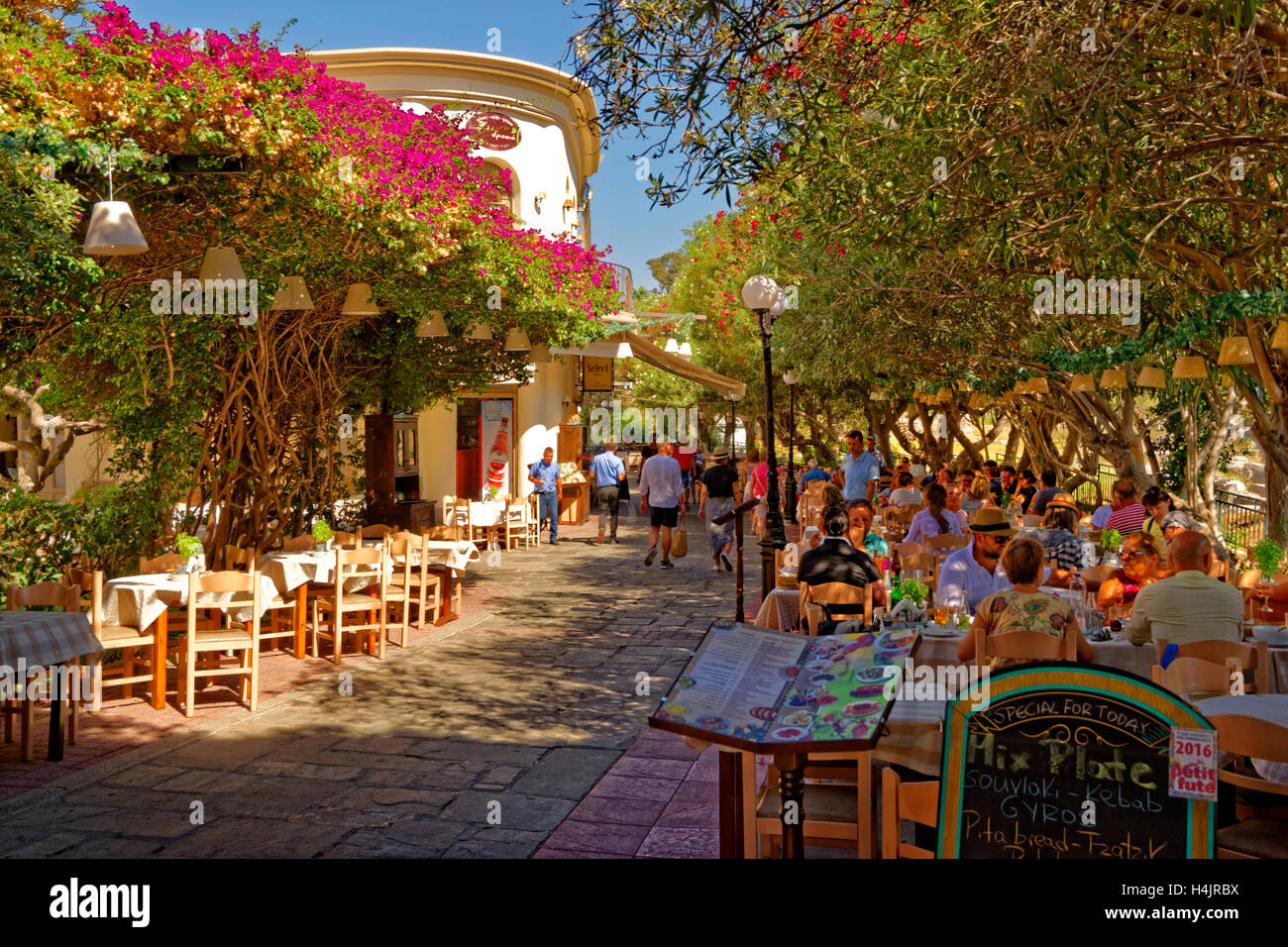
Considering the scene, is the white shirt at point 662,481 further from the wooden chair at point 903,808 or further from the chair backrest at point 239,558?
the wooden chair at point 903,808

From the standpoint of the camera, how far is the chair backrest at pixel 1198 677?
4.24 m

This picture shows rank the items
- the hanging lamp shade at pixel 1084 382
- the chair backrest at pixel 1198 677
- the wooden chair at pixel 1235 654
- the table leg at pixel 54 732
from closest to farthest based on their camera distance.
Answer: the chair backrest at pixel 1198 677 < the wooden chair at pixel 1235 654 < the table leg at pixel 54 732 < the hanging lamp shade at pixel 1084 382

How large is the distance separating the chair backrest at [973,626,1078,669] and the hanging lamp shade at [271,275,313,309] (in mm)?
6341

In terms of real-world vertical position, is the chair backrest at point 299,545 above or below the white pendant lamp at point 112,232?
below

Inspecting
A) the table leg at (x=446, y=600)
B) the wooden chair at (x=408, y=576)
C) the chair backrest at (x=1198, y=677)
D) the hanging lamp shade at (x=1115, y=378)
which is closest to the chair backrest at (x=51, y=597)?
the wooden chair at (x=408, y=576)

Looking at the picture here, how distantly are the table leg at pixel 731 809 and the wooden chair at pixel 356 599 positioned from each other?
19.0 feet

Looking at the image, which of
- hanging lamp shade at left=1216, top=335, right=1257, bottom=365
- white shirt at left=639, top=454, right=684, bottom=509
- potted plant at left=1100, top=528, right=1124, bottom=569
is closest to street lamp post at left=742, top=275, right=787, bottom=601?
potted plant at left=1100, top=528, right=1124, bottom=569

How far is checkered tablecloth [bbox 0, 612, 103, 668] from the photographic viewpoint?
5.75 metres

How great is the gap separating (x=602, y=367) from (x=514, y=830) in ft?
66.3

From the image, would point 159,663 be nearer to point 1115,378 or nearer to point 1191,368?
point 1191,368

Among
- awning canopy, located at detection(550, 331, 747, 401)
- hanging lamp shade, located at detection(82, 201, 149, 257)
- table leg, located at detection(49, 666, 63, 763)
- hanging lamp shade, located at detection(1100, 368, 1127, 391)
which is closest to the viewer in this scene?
hanging lamp shade, located at detection(82, 201, 149, 257)

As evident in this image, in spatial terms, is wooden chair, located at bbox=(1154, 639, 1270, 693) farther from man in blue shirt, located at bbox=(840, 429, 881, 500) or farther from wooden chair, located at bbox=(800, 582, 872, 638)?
man in blue shirt, located at bbox=(840, 429, 881, 500)

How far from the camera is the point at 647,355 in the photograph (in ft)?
67.0
